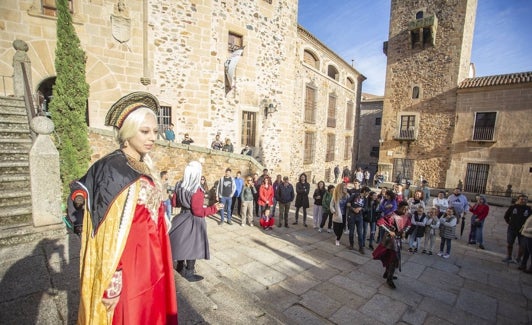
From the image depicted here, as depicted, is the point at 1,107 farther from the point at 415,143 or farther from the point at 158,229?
the point at 415,143

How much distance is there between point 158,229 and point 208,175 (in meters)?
7.83

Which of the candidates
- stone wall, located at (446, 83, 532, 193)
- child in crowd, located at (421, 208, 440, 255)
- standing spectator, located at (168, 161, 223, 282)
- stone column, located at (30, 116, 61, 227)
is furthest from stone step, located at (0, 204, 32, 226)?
stone wall, located at (446, 83, 532, 193)

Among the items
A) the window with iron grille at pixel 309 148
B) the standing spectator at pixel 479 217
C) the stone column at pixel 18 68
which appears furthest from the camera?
the window with iron grille at pixel 309 148

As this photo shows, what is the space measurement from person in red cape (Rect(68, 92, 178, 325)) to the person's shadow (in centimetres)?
79

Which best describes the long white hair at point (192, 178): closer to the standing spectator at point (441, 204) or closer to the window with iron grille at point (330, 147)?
the standing spectator at point (441, 204)

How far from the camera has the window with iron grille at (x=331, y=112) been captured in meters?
20.5

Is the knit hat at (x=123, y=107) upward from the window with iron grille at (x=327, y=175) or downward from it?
upward

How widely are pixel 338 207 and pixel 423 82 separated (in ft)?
55.5

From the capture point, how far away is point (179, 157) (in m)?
9.05

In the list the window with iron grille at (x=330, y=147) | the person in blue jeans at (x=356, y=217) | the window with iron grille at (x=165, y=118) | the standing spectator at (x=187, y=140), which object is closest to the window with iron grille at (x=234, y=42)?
the window with iron grille at (x=165, y=118)

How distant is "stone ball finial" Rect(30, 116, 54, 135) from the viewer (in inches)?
140

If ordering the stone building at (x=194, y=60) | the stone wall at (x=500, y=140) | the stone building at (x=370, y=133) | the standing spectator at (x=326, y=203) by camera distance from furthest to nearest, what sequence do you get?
the stone building at (x=370, y=133) → the stone wall at (x=500, y=140) → the stone building at (x=194, y=60) → the standing spectator at (x=326, y=203)

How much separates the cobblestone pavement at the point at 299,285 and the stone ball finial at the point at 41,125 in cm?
165

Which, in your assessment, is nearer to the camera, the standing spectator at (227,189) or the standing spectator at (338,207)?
the standing spectator at (338,207)
